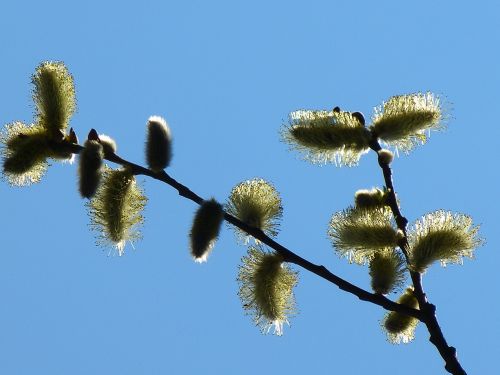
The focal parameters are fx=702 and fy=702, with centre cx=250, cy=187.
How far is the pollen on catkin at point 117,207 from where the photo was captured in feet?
7.30

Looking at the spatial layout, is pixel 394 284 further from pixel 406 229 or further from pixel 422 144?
pixel 422 144

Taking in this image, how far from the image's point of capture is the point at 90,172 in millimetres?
2033

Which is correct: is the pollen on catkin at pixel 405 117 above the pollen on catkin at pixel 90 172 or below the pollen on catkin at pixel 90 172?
above

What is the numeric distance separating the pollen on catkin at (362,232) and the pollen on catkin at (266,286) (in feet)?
0.65

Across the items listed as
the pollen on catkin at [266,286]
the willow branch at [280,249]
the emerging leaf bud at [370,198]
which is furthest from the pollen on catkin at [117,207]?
the emerging leaf bud at [370,198]

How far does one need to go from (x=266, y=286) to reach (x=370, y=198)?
44 cm

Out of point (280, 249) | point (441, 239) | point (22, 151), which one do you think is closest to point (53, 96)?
point (22, 151)

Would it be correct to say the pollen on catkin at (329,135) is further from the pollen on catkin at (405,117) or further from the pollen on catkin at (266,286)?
the pollen on catkin at (266,286)

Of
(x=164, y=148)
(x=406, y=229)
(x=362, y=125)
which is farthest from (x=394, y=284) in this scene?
(x=164, y=148)

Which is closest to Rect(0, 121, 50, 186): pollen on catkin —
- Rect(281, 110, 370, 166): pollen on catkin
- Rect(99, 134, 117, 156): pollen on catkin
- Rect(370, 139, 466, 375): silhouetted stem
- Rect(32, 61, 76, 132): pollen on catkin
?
Rect(32, 61, 76, 132): pollen on catkin

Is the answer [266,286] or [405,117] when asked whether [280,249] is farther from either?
[405,117]

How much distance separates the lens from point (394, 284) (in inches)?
85.2

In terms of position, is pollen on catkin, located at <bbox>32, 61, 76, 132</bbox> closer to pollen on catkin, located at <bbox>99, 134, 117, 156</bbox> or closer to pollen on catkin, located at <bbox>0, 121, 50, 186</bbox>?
pollen on catkin, located at <bbox>0, 121, 50, 186</bbox>

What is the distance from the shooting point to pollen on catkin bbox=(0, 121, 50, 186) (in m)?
2.18
